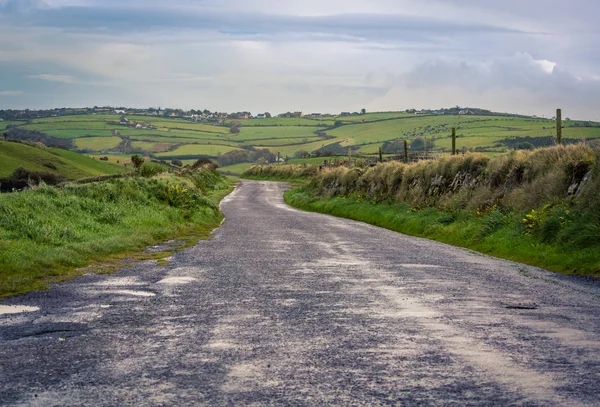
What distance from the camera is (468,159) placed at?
31.4 m

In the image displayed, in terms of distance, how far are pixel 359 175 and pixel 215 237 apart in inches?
1012

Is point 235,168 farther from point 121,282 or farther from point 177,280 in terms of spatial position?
point 121,282

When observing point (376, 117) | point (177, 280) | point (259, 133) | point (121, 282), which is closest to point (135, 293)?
point (121, 282)

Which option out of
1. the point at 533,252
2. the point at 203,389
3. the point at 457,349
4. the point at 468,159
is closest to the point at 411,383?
the point at 457,349

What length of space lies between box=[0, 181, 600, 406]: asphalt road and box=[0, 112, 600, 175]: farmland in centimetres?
9333

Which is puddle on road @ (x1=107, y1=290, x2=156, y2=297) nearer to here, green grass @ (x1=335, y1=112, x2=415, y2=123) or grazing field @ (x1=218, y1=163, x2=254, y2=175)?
grazing field @ (x1=218, y1=163, x2=254, y2=175)

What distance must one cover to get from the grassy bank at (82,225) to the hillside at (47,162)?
43871 mm

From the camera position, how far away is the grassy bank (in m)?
14.1

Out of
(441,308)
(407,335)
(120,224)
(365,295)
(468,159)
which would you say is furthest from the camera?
(468,159)

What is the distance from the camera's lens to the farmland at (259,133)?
12519 centimetres

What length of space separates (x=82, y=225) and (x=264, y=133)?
164897 millimetres

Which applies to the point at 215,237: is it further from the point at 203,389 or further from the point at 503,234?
the point at 203,389

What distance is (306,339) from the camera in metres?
8.12

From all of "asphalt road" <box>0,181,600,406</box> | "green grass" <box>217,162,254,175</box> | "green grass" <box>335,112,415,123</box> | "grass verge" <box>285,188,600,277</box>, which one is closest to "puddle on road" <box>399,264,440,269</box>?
"asphalt road" <box>0,181,600,406</box>
